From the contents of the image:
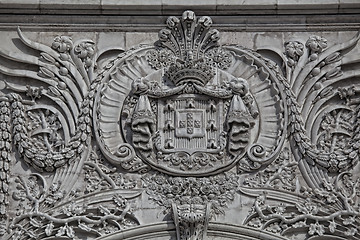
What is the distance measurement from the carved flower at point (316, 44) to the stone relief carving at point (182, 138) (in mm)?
13

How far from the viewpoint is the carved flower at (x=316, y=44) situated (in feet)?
54.3

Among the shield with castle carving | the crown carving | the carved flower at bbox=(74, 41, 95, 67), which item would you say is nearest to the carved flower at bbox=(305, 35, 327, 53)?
the shield with castle carving

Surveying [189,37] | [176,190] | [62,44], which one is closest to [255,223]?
[176,190]

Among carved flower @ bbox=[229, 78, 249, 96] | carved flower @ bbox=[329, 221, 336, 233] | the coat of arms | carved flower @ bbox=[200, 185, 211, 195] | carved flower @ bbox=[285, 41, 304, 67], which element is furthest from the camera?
carved flower @ bbox=[285, 41, 304, 67]

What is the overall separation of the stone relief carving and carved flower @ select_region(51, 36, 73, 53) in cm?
1

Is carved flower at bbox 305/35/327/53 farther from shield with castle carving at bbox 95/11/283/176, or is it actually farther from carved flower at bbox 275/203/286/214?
carved flower at bbox 275/203/286/214

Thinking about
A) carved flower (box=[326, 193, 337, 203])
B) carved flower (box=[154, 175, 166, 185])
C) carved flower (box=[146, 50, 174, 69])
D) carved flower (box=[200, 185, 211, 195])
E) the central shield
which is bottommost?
carved flower (box=[326, 193, 337, 203])

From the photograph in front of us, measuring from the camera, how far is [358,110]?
16312 mm

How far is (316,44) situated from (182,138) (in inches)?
86.5

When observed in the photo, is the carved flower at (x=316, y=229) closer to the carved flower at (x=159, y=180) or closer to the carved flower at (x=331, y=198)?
the carved flower at (x=331, y=198)

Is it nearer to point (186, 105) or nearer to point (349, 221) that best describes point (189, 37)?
point (186, 105)

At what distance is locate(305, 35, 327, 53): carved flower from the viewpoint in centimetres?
1655

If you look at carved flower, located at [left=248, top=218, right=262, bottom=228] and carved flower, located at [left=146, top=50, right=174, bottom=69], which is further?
carved flower, located at [left=146, top=50, right=174, bottom=69]

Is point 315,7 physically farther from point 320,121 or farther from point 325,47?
point 320,121
